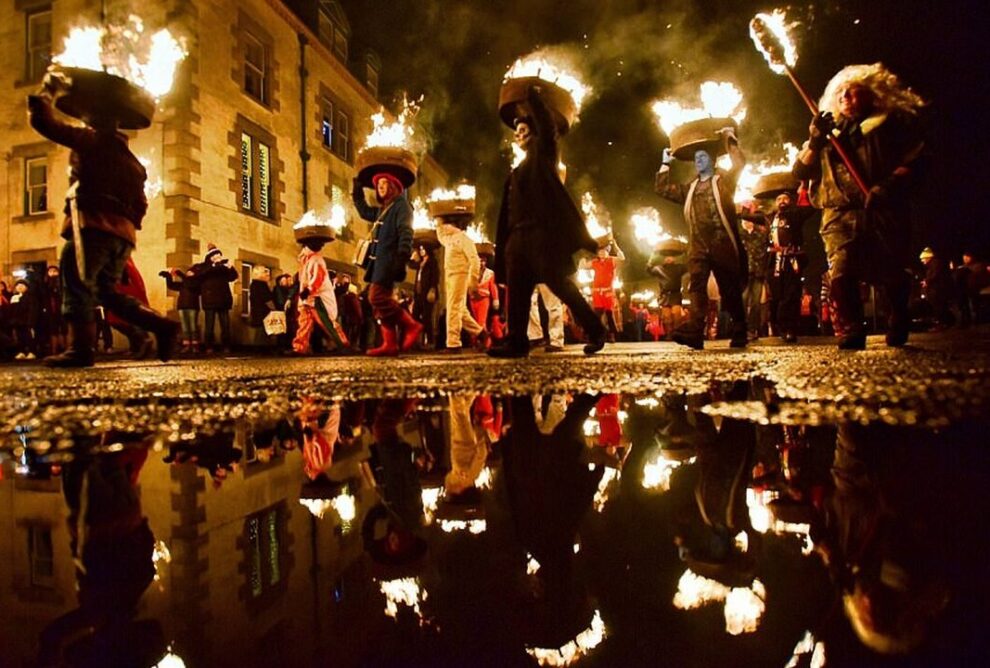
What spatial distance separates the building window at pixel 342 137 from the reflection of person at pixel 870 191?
2007 cm

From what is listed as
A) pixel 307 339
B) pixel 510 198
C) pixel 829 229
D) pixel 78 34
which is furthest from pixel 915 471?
pixel 307 339

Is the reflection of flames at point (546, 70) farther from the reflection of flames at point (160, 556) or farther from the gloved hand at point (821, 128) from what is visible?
the reflection of flames at point (160, 556)

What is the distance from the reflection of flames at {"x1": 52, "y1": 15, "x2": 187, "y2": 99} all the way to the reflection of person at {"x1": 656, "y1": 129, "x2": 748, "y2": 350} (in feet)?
17.7

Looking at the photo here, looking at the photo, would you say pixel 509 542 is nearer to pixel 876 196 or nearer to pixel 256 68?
pixel 876 196

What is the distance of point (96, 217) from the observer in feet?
17.7

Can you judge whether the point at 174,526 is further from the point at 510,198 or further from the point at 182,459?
the point at 510,198

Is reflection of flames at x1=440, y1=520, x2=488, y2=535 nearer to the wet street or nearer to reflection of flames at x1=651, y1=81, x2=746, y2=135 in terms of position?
the wet street

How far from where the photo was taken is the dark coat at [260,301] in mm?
14586

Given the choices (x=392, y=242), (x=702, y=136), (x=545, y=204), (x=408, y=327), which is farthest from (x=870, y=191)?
(x=408, y=327)

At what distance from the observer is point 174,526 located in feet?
2.81

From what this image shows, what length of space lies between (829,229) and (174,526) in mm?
5979

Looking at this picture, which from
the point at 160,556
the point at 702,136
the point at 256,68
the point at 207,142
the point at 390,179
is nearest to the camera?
the point at 160,556

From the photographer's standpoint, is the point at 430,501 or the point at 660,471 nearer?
the point at 430,501

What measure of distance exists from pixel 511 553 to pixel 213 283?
14.0 metres
